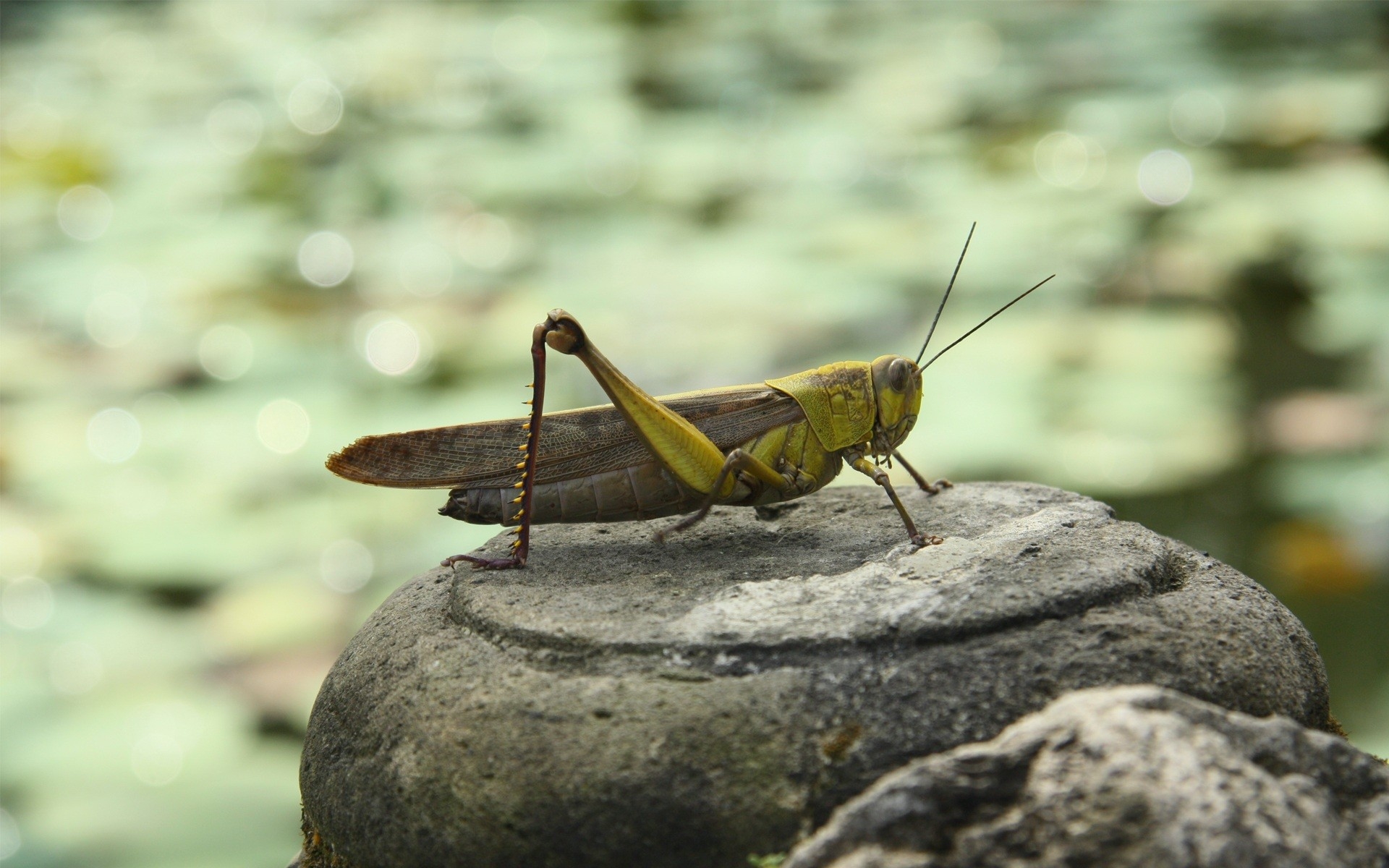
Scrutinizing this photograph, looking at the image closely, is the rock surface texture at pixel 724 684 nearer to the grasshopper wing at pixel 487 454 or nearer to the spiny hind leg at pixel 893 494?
the spiny hind leg at pixel 893 494

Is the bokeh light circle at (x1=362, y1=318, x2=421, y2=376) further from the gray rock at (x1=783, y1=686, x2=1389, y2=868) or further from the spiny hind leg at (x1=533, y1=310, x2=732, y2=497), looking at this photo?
the gray rock at (x1=783, y1=686, x2=1389, y2=868)

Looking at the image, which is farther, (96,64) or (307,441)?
(96,64)

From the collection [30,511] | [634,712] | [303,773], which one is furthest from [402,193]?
[634,712]

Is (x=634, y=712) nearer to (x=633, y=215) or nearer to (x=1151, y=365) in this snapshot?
(x=1151, y=365)

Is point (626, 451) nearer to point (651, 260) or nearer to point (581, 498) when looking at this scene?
point (581, 498)

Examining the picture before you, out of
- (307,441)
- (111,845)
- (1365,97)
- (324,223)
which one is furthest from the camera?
(1365,97)

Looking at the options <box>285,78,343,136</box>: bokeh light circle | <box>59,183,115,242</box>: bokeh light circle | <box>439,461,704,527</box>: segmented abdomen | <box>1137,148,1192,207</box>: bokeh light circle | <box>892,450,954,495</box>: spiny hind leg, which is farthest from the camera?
<box>285,78,343,136</box>: bokeh light circle

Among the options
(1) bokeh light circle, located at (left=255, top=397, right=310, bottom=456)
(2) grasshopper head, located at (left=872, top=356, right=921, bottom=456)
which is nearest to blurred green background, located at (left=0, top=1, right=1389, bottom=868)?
(1) bokeh light circle, located at (left=255, top=397, right=310, bottom=456)
